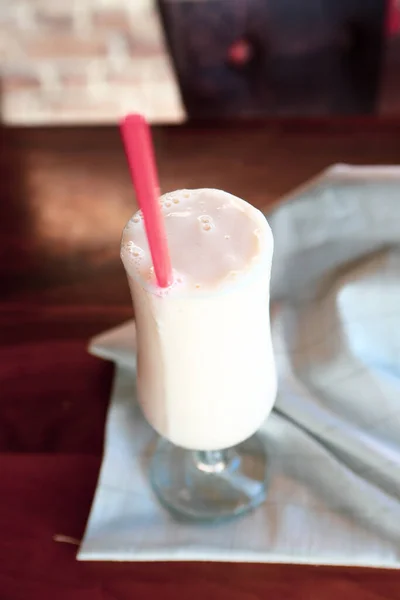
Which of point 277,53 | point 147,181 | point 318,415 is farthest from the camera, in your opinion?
point 277,53

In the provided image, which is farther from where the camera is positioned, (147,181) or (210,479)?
(210,479)

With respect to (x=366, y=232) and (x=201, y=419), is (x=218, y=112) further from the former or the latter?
(x=201, y=419)

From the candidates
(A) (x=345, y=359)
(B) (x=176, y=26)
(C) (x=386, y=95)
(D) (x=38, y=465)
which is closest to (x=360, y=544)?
(A) (x=345, y=359)

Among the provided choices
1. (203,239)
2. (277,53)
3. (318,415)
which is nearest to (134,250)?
(203,239)

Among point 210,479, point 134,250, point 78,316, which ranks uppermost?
point 134,250

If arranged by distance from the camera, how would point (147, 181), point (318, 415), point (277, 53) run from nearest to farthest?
point (147, 181) → point (318, 415) → point (277, 53)

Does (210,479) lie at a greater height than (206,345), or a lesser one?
lesser

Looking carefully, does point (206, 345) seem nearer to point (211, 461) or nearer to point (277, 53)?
point (211, 461)
